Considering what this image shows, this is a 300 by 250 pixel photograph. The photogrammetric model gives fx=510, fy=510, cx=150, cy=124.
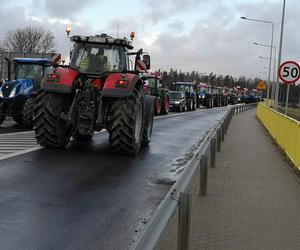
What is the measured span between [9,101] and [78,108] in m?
6.00

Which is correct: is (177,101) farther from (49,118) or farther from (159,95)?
(49,118)

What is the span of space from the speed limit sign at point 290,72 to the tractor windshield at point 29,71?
858cm

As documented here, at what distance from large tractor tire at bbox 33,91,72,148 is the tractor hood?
18.3 feet

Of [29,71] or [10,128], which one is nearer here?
[10,128]

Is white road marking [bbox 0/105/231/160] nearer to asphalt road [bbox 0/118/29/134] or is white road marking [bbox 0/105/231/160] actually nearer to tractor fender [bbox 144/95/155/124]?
asphalt road [bbox 0/118/29/134]

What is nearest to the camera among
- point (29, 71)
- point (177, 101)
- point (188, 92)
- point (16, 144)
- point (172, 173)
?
point (172, 173)

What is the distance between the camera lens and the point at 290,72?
17891 millimetres

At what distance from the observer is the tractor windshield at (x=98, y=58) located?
1252 centimetres

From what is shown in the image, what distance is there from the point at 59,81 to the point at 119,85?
138 cm

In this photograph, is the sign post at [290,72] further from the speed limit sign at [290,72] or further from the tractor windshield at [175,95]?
the tractor windshield at [175,95]

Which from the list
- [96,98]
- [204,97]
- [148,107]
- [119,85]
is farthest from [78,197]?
[204,97]

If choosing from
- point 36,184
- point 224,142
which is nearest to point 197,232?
point 36,184

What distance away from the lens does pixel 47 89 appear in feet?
37.4

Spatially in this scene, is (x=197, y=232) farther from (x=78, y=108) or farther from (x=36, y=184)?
(x=78, y=108)
